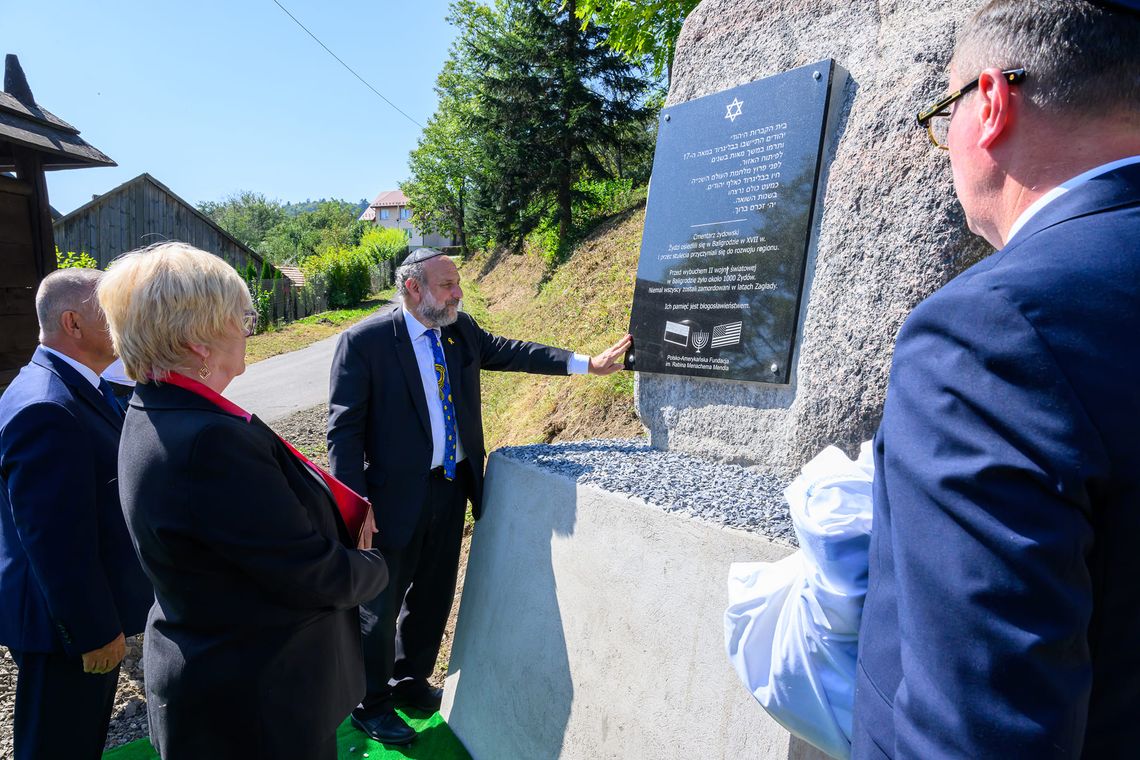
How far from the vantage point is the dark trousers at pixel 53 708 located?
2.37 m

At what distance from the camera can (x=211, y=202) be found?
8794 centimetres

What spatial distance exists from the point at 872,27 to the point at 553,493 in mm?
2183

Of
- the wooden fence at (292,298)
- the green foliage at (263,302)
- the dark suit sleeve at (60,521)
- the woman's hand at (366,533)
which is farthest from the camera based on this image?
the wooden fence at (292,298)

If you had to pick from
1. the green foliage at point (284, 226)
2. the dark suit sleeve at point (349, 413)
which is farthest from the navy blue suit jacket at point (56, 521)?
the green foliage at point (284, 226)

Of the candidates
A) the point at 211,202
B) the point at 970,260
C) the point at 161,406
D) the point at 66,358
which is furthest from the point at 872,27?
the point at 211,202

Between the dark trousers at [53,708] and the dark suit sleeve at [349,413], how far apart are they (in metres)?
1.14

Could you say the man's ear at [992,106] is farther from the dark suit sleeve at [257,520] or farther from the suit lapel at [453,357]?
the suit lapel at [453,357]

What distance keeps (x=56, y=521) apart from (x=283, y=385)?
11.3 metres

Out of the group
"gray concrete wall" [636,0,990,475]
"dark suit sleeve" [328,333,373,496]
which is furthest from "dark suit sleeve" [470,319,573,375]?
"gray concrete wall" [636,0,990,475]

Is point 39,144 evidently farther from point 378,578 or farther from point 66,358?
point 378,578

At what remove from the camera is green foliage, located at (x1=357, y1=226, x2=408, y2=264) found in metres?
39.0

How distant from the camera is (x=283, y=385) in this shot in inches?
512

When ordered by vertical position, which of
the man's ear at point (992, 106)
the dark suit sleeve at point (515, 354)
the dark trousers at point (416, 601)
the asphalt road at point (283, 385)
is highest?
the man's ear at point (992, 106)

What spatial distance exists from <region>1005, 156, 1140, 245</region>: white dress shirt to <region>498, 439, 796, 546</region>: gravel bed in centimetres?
127
